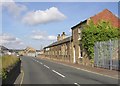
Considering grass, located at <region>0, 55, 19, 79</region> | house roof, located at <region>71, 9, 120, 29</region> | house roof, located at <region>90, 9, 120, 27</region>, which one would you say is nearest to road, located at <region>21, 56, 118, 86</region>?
grass, located at <region>0, 55, 19, 79</region>

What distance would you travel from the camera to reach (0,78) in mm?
10664

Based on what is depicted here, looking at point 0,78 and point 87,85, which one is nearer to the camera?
point 0,78

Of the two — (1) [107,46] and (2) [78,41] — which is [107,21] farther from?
(1) [107,46]

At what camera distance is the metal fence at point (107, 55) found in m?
28.5

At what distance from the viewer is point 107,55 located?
102ft

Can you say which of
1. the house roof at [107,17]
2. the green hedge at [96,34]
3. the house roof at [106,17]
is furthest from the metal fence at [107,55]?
the house roof at [107,17]

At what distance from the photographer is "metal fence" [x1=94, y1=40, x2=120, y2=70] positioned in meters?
28.5

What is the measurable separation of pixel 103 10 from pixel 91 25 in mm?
5211

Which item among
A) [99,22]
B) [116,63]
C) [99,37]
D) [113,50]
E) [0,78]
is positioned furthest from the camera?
[99,22]

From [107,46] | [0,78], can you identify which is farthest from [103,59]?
[0,78]

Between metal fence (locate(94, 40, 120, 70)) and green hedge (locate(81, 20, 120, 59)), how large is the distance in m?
3.12

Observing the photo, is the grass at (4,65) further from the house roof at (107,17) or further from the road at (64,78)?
the house roof at (107,17)

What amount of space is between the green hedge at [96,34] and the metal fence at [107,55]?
3118 mm

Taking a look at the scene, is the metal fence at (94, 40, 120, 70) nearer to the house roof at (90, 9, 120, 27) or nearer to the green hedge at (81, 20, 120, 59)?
the green hedge at (81, 20, 120, 59)
